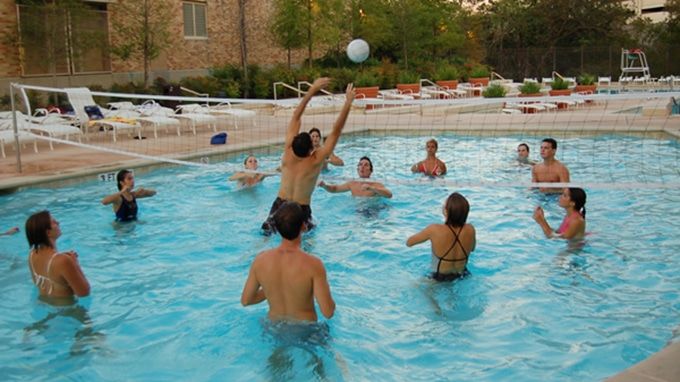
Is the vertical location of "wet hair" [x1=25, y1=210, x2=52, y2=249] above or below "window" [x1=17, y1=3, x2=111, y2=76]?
below

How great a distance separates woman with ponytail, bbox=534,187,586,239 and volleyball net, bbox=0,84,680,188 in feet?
12.6

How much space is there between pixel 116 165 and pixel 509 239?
7.73m

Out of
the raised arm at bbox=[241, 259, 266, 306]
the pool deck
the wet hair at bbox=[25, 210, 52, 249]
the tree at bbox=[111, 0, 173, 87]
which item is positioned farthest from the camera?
the tree at bbox=[111, 0, 173, 87]

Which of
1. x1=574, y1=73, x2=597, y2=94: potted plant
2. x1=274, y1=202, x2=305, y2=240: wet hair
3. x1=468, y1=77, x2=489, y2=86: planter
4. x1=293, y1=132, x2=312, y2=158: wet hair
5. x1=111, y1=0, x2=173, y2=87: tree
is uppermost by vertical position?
x1=111, y1=0, x2=173, y2=87: tree

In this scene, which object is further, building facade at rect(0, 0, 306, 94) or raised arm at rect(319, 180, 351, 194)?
building facade at rect(0, 0, 306, 94)

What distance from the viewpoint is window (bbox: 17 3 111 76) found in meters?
22.8

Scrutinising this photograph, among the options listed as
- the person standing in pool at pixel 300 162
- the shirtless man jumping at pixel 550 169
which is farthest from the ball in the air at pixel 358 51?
the person standing in pool at pixel 300 162

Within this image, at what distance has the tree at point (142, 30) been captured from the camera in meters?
25.6

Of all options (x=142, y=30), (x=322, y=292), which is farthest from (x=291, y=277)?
(x=142, y=30)

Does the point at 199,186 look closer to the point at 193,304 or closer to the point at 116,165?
the point at 116,165

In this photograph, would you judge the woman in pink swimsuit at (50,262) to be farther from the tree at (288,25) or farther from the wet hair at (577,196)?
the tree at (288,25)

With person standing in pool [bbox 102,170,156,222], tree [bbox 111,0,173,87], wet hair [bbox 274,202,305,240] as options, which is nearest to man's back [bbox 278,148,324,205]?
wet hair [bbox 274,202,305,240]

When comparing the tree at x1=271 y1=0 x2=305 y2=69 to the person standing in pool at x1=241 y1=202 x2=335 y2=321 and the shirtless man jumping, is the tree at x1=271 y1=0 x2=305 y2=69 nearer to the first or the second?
the shirtless man jumping

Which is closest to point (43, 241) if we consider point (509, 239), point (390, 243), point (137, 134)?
point (390, 243)
